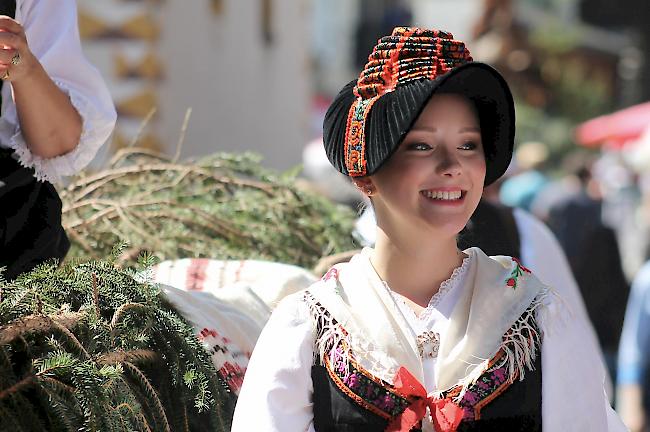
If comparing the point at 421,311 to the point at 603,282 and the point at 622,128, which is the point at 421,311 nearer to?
the point at 603,282

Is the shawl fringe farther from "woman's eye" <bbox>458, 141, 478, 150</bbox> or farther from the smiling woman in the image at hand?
"woman's eye" <bbox>458, 141, 478, 150</bbox>

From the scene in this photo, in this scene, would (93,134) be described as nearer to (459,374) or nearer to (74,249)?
(74,249)

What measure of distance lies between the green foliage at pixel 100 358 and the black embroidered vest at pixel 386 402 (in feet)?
1.24

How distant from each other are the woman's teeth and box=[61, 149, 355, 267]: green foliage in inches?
56.2

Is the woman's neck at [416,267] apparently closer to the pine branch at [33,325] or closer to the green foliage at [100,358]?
the green foliage at [100,358]

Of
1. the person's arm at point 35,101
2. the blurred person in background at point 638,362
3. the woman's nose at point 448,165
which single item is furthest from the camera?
the blurred person in background at point 638,362

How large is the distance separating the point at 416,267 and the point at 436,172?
19 cm

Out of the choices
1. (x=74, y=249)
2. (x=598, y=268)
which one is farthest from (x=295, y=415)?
(x=598, y=268)

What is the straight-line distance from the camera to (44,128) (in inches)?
121

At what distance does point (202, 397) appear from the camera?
2.66m

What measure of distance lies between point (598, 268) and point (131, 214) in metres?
4.99

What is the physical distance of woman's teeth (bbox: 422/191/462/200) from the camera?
241cm

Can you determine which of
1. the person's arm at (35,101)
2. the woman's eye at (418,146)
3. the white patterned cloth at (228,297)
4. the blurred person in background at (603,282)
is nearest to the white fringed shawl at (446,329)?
the woman's eye at (418,146)

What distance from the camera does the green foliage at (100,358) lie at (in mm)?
2346
